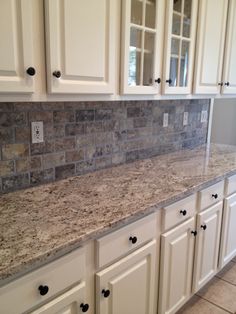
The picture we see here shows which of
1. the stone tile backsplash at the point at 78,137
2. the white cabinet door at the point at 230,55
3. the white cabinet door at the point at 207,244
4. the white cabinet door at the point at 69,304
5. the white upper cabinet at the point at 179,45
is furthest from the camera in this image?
the white cabinet door at the point at 230,55

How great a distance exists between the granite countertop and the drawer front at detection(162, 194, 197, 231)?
0.07m

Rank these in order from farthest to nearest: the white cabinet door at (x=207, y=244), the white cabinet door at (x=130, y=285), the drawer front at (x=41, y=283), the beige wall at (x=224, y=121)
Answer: the beige wall at (x=224, y=121) < the white cabinet door at (x=207, y=244) < the white cabinet door at (x=130, y=285) < the drawer front at (x=41, y=283)

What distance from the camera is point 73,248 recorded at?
105 cm

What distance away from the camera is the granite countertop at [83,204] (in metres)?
0.95

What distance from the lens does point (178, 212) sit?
158 cm

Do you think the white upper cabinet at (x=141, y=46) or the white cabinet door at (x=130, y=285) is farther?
the white upper cabinet at (x=141, y=46)

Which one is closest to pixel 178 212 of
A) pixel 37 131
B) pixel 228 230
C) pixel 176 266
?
pixel 176 266

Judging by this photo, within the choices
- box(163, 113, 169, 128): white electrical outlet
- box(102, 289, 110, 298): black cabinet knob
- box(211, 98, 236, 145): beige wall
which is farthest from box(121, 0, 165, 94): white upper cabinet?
box(211, 98, 236, 145): beige wall

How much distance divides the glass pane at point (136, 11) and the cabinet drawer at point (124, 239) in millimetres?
1038

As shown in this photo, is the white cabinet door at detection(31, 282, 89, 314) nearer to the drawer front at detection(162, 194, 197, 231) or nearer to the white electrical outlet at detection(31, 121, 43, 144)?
→ the drawer front at detection(162, 194, 197, 231)

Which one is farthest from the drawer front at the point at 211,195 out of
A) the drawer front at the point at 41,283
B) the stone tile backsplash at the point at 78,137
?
the drawer front at the point at 41,283

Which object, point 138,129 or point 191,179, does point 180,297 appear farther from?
point 138,129

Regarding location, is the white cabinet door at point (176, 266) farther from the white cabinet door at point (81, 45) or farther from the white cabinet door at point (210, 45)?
the white cabinet door at point (210, 45)

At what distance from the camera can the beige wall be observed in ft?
11.8
